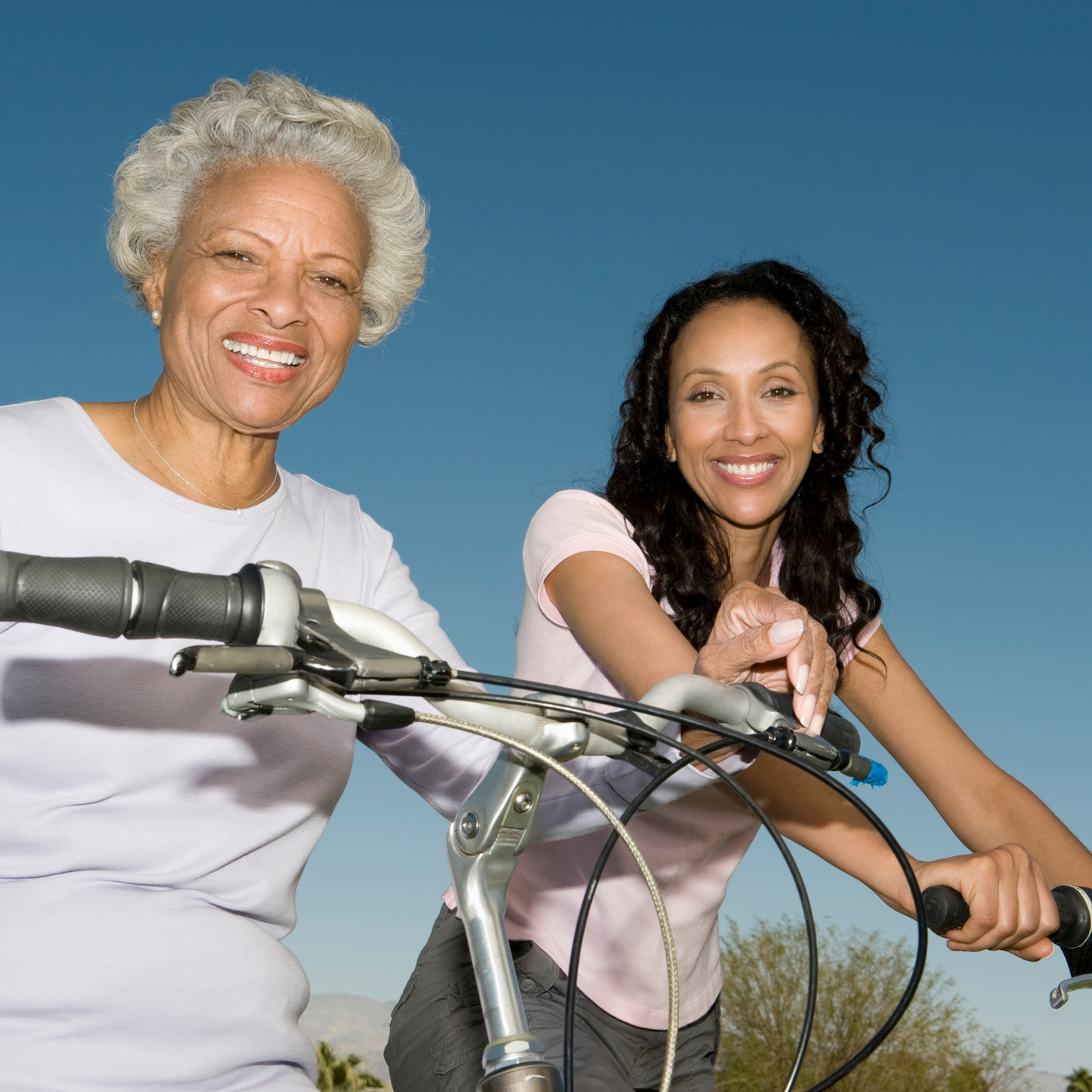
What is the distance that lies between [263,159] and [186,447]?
581 mm

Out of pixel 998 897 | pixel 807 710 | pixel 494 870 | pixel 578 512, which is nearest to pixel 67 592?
pixel 494 870

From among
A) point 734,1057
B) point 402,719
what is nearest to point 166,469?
point 402,719

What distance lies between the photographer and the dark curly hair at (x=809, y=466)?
2.88 metres

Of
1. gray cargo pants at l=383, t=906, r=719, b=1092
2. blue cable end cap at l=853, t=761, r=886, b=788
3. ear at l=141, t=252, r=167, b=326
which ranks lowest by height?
gray cargo pants at l=383, t=906, r=719, b=1092

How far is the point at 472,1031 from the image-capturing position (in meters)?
2.27

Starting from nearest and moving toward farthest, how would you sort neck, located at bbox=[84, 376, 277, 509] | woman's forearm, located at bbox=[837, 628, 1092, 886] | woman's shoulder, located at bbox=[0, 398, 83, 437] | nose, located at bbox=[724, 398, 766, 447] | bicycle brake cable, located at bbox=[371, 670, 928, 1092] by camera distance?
bicycle brake cable, located at bbox=[371, 670, 928, 1092], woman's shoulder, located at bbox=[0, 398, 83, 437], neck, located at bbox=[84, 376, 277, 509], woman's forearm, located at bbox=[837, 628, 1092, 886], nose, located at bbox=[724, 398, 766, 447]

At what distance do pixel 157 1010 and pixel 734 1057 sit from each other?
1878 centimetres

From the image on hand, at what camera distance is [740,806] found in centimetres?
253

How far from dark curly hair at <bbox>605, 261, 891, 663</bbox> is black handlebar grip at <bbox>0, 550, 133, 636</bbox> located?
73.5 inches

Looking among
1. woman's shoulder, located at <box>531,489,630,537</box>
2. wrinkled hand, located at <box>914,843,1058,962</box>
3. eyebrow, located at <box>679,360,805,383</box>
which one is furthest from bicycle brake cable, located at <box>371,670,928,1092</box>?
eyebrow, located at <box>679,360,805,383</box>

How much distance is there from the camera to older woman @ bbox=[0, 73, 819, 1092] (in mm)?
1721

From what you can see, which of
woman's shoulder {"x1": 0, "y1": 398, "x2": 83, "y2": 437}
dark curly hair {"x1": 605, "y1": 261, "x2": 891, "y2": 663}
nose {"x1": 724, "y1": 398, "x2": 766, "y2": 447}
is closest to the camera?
woman's shoulder {"x1": 0, "y1": 398, "x2": 83, "y2": 437}

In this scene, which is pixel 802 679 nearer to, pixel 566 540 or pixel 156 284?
pixel 566 540

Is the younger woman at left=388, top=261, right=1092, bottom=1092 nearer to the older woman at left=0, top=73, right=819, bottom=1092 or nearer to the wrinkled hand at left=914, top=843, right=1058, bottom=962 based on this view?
the wrinkled hand at left=914, top=843, right=1058, bottom=962
